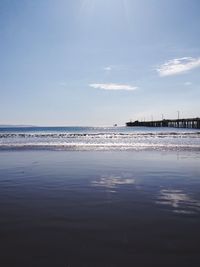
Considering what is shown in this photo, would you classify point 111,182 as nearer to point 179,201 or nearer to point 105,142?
point 179,201

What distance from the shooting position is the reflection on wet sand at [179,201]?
625 centimetres

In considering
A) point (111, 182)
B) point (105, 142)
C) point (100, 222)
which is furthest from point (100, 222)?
point (105, 142)

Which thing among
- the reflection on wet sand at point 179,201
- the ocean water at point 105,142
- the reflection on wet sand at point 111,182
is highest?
the ocean water at point 105,142

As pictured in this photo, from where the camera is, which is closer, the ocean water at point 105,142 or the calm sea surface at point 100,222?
the calm sea surface at point 100,222

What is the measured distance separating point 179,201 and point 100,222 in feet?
8.23

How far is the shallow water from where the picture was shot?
399cm

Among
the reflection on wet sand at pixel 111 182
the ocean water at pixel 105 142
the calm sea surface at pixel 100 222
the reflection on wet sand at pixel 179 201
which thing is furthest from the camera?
the ocean water at pixel 105 142

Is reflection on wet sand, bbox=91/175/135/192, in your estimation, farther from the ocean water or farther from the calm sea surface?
the ocean water

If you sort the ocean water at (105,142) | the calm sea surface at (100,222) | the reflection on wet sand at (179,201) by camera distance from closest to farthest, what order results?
1. the calm sea surface at (100,222)
2. the reflection on wet sand at (179,201)
3. the ocean water at (105,142)

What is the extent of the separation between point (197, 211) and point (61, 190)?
13.3ft

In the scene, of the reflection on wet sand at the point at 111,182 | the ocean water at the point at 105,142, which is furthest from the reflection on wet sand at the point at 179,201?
the ocean water at the point at 105,142

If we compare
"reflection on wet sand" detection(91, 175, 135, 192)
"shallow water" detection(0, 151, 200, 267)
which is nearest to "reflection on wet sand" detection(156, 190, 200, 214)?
"shallow water" detection(0, 151, 200, 267)

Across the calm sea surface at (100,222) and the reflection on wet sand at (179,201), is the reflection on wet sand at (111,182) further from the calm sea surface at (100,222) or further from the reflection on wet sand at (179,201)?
the reflection on wet sand at (179,201)

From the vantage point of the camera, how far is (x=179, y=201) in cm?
698
